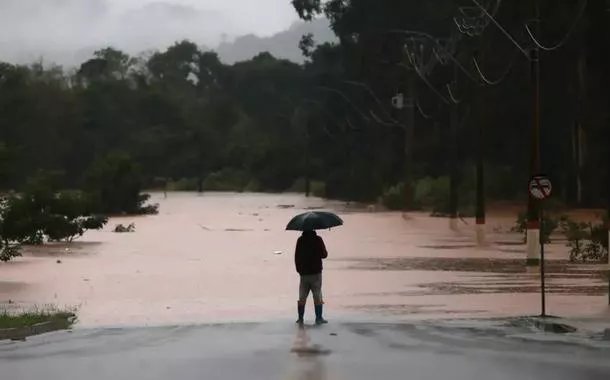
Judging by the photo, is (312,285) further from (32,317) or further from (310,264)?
(32,317)

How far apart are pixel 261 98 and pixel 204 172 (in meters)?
29.7

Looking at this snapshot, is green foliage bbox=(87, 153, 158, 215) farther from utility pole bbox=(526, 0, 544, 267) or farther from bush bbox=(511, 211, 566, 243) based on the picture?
utility pole bbox=(526, 0, 544, 267)

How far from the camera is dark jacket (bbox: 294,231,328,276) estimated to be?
19.5m

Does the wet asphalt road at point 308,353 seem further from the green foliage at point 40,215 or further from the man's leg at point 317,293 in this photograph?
the green foliage at point 40,215

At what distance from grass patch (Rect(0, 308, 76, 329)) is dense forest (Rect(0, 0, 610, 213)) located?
12699mm

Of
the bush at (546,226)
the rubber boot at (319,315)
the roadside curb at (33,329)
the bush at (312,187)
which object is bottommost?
the roadside curb at (33,329)

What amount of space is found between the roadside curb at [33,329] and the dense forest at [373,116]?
585 inches

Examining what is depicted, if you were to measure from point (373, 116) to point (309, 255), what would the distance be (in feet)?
249

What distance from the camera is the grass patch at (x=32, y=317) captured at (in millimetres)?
18984

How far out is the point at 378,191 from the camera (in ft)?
328

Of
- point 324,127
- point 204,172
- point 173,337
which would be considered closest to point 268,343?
point 173,337

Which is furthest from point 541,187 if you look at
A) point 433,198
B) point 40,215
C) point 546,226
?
point 433,198

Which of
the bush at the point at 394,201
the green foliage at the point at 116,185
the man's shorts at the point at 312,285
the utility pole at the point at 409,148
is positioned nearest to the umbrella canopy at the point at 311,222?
the man's shorts at the point at 312,285

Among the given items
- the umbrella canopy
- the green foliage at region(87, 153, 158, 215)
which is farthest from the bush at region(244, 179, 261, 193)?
the umbrella canopy
